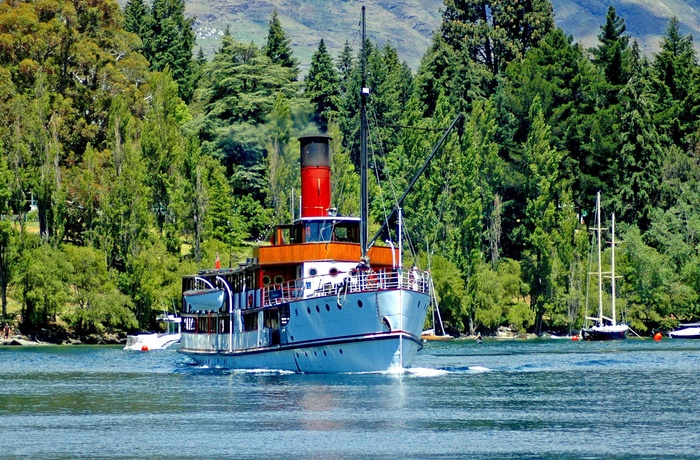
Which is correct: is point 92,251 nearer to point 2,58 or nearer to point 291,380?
point 2,58

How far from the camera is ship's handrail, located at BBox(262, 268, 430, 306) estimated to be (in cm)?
5991

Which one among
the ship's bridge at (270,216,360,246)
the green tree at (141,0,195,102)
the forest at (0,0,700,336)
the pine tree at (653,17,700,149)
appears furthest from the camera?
the green tree at (141,0,195,102)

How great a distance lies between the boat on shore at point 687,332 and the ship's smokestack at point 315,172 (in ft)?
171

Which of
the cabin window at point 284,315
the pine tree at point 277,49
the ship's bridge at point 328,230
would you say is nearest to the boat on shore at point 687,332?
the ship's bridge at point 328,230

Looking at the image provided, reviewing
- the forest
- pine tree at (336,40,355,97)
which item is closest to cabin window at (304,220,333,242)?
the forest

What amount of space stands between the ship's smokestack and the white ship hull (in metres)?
6.20

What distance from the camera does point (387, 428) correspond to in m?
44.8

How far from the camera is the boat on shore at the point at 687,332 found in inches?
4369

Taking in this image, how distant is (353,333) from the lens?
60406 mm

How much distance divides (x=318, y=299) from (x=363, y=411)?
12907mm

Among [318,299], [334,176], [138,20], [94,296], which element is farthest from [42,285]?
[138,20]

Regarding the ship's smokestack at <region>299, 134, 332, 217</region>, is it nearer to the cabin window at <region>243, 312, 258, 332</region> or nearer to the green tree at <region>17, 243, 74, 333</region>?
the cabin window at <region>243, 312, 258, 332</region>

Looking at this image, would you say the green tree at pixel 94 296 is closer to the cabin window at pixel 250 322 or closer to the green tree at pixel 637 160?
the cabin window at pixel 250 322

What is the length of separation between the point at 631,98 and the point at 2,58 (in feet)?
181
